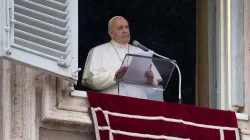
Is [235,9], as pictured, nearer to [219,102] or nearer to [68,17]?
[219,102]

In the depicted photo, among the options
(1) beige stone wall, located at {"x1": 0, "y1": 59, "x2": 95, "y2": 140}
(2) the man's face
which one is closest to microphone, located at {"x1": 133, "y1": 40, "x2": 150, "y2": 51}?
(2) the man's face

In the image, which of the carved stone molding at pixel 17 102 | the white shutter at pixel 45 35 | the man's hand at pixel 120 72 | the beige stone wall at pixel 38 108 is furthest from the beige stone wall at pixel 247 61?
the carved stone molding at pixel 17 102

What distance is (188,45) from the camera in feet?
46.7

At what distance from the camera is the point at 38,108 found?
1254 centimetres

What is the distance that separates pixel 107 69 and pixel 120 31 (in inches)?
15.7

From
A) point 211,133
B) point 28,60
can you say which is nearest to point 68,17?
point 28,60

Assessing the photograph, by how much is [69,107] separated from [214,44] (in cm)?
175

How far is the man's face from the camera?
13.4m

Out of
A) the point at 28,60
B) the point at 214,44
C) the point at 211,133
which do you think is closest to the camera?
the point at 28,60

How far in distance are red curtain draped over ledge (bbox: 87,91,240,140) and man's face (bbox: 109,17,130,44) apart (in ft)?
2.42

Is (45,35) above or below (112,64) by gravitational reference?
above

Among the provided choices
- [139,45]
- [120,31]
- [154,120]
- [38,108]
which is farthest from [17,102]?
[120,31]

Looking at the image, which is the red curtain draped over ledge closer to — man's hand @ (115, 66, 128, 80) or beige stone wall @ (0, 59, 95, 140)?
beige stone wall @ (0, 59, 95, 140)

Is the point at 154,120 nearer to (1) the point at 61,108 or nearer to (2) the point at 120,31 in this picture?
(1) the point at 61,108
